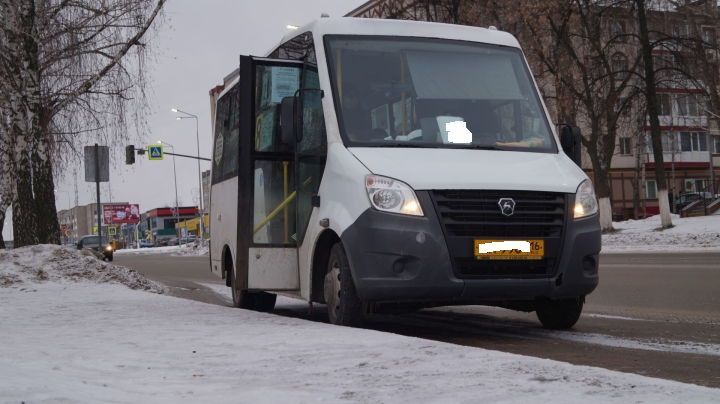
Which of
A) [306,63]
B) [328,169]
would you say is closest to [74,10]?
[306,63]

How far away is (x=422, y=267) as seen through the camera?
696cm

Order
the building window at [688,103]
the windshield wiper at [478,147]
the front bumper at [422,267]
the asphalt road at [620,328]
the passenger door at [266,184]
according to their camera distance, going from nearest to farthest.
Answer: the asphalt road at [620,328] < the front bumper at [422,267] < the windshield wiper at [478,147] < the passenger door at [266,184] < the building window at [688,103]

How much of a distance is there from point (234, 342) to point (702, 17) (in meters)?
35.5

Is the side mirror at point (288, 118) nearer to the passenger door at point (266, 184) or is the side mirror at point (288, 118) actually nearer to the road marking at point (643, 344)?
the passenger door at point (266, 184)

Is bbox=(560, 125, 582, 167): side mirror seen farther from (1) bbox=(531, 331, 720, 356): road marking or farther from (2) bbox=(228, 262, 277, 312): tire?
(2) bbox=(228, 262, 277, 312): tire

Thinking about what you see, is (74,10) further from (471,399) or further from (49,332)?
(471,399)

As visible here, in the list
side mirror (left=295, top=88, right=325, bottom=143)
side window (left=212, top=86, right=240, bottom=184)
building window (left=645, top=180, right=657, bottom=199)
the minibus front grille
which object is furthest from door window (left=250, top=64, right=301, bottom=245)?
building window (left=645, top=180, right=657, bottom=199)

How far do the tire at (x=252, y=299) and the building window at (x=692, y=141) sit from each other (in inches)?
2703

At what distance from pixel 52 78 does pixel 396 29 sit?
12.7 meters

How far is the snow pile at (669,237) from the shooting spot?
2689 cm

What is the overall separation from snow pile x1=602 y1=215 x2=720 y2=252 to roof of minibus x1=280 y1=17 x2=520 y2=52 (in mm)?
17725

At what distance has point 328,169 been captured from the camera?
7.77 m

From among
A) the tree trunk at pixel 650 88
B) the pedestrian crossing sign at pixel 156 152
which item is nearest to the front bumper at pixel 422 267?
the tree trunk at pixel 650 88

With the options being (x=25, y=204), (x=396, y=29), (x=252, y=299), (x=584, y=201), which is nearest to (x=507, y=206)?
(x=584, y=201)
